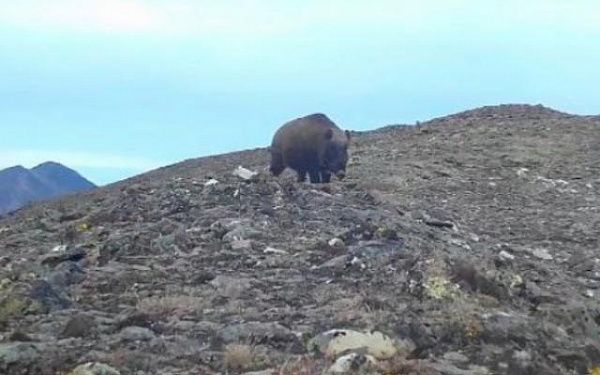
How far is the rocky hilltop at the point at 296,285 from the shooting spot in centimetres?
715

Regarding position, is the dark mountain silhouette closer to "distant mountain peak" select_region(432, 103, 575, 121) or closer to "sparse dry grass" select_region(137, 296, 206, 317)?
"distant mountain peak" select_region(432, 103, 575, 121)

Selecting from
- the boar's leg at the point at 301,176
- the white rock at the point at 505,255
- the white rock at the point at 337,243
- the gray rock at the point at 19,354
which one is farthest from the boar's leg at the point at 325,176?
the gray rock at the point at 19,354

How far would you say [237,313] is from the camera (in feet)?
26.3

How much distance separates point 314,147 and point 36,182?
3526 centimetres

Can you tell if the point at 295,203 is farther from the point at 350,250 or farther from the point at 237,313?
the point at 237,313

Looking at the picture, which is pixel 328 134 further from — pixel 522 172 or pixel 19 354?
pixel 19 354

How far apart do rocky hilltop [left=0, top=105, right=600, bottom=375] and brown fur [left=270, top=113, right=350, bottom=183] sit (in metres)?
1.73

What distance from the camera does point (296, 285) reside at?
884cm

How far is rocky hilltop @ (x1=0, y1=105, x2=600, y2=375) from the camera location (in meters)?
7.15

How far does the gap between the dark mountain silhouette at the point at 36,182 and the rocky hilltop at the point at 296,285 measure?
34338 millimetres

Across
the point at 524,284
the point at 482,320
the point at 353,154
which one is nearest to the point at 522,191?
the point at 353,154

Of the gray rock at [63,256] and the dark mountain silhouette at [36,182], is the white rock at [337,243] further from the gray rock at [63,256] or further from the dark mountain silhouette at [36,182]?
the dark mountain silhouette at [36,182]

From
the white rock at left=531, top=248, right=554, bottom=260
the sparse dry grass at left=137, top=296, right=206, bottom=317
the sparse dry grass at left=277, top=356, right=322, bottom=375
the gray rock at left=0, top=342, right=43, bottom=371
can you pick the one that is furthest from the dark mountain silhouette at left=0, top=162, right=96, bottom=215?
the sparse dry grass at left=277, top=356, right=322, bottom=375

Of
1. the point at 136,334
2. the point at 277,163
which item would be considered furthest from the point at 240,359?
the point at 277,163
